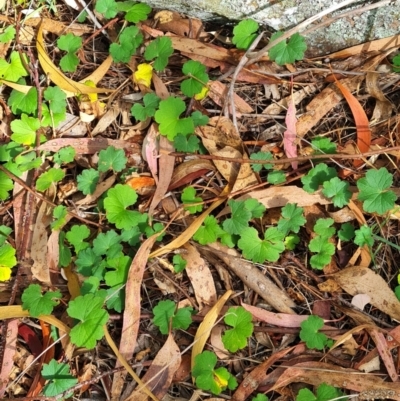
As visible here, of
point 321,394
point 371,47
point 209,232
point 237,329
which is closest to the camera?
point 321,394

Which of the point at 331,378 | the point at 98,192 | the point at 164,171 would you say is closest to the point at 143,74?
the point at 164,171

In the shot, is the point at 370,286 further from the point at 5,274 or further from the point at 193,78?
the point at 5,274

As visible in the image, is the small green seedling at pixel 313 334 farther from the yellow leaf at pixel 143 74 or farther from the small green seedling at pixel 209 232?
the yellow leaf at pixel 143 74

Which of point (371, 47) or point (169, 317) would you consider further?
point (371, 47)

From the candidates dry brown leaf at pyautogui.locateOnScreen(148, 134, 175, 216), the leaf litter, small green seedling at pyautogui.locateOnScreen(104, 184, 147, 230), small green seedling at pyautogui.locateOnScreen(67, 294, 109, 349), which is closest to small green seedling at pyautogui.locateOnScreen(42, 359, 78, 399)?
the leaf litter

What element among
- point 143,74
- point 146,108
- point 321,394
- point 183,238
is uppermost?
point 143,74

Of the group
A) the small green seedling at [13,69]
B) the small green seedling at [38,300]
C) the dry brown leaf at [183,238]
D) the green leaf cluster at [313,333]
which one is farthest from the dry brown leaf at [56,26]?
the green leaf cluster at [313,333]

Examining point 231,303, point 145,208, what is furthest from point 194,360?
point 145,208
